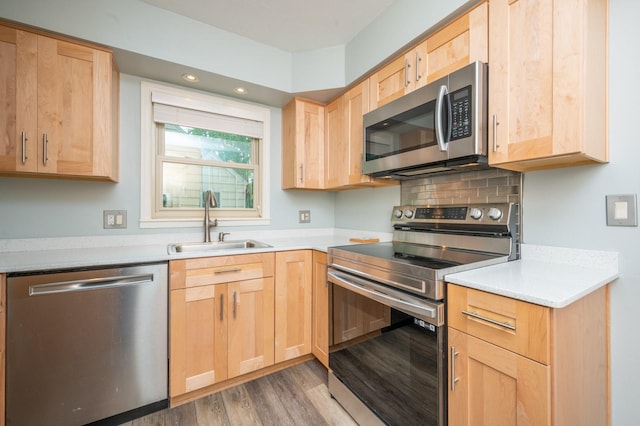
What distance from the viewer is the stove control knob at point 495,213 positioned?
141 centimetres

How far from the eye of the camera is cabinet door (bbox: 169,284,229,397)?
1607mm

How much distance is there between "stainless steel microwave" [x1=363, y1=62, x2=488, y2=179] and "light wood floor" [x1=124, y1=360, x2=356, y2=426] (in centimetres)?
152

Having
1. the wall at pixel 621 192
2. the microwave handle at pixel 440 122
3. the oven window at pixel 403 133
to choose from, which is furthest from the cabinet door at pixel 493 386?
the oven window at pixel 403 133

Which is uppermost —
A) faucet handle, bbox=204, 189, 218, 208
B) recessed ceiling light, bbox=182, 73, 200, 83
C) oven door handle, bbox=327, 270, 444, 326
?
recessed ceiling light, bbox=182, 73, 200, 83

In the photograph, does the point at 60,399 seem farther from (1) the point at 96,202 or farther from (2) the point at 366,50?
(2) the point at 366,50

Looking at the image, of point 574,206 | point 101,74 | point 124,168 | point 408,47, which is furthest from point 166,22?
point 574,206

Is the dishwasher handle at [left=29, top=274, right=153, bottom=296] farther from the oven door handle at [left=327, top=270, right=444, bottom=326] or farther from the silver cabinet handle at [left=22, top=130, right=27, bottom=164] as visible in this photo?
the oven door handle at [left=327, top=270, right=444, bottom=326]

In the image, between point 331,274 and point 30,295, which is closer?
point 30,295

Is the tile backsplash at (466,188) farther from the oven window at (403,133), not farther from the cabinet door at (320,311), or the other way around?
the cabinet door at (320,311)

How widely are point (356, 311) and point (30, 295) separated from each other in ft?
5.31

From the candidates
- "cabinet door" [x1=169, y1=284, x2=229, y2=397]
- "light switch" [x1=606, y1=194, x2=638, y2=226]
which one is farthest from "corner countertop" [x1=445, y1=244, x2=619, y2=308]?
"cabinet door" [x1=169, y1=284, x2=229, y2=397]

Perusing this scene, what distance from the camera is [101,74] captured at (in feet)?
5.43

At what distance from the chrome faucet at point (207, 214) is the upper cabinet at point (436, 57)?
147cm

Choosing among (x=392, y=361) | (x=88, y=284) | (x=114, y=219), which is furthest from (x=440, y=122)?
(x=114, y=219)
